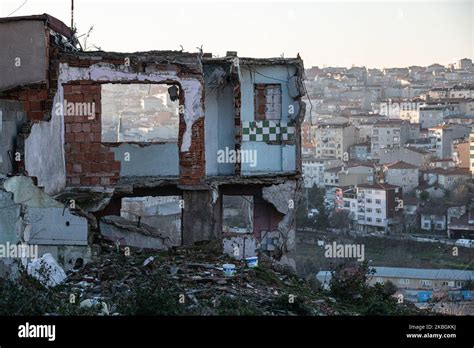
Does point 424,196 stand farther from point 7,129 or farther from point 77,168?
point 7,129

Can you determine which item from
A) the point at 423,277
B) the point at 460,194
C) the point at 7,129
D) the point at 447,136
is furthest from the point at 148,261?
the point at 447,136

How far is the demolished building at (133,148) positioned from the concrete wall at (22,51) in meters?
0.01

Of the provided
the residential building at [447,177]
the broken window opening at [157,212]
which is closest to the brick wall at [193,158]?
the broken window opening at [157,212]

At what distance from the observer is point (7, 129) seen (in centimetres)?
1080

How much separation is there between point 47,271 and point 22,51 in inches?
153

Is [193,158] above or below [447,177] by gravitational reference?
above

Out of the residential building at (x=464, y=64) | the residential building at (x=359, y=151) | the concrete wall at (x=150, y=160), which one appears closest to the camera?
the concrete wall at (x=150, y=160)

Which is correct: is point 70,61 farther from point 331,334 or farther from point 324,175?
point 324,175

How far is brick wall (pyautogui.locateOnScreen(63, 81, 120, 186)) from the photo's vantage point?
42.7ft

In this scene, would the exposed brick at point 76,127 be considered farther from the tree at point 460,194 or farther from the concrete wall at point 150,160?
the tree at point 460,194

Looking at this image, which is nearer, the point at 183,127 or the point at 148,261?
the point at 148,261

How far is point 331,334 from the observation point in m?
6.18

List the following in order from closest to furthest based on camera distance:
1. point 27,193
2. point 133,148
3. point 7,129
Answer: point 27,193
point 7,129
point 133,148

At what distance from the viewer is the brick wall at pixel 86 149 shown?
1301 centimetres
